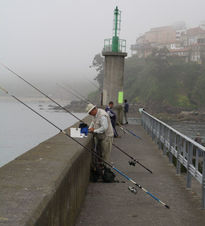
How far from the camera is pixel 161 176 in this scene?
362 inches

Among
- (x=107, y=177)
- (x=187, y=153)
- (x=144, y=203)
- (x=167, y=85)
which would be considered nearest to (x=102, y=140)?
(x=107, y=177)

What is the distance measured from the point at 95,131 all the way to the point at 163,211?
2.33 metres

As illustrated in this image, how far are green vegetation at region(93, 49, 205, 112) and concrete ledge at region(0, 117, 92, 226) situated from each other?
140980mm

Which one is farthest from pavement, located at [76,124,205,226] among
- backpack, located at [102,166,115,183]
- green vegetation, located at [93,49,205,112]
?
green vegetation, located at [93,49,205,112]

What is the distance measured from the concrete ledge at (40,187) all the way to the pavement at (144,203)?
36.6 inches

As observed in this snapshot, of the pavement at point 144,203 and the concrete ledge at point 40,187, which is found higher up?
the concrete ledge at point 40,187

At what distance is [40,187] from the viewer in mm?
3660

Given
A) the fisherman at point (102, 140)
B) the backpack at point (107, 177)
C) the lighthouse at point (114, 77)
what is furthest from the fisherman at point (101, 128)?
the lighthouse at point (114, 77)

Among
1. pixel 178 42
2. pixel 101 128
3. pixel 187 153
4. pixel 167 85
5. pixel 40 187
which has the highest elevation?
pixel 178 42

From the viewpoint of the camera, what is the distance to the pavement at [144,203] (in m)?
5.84

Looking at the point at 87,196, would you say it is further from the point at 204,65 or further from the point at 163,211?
the point at 204,65

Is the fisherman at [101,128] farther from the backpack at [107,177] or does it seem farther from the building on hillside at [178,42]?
the building on hillside at [178,42]

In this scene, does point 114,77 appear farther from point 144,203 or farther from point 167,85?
point 167,85

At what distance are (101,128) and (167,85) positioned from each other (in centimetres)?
15374
